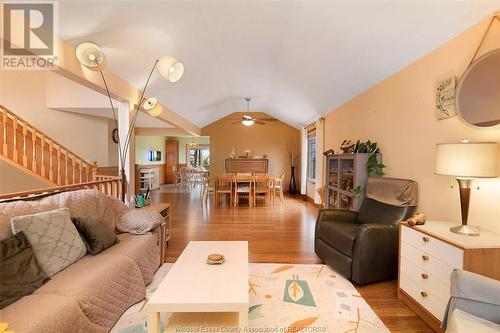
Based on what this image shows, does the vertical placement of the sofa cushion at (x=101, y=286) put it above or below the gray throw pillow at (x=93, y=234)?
below

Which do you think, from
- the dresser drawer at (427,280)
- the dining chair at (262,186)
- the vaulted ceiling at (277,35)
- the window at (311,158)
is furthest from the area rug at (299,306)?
the window at (311,158)

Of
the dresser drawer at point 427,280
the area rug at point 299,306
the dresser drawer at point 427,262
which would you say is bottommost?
the area rug at point 299,306

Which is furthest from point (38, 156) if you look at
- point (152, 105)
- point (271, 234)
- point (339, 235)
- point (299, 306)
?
point (339, 235)

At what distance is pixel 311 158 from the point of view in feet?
24.5

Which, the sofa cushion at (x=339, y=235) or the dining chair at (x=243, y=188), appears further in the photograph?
the dining chair at (x=243, y=188)

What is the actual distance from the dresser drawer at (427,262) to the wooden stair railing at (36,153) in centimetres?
475

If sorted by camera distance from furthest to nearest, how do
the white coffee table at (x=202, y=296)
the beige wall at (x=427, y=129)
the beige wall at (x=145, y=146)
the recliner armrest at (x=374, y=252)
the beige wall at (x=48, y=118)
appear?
the beige wall at (x=145, y=146) < the beige wall at (x=48, y=118) < the recliner armrest at (x=374, y=252) < the beige wall at (x=427, y=129) < the white coffee table at (x=202, y=296)

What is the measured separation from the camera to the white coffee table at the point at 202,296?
4.29 ft

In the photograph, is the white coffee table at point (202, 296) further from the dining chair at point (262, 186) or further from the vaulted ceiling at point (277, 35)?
the dining chair at point (262, 186)

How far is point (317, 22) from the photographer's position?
8.63 feet

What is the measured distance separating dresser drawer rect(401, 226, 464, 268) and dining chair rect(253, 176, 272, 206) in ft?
14.0

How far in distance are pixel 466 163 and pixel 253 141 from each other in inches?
298

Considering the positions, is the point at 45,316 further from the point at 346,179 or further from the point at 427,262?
the point at 346,179

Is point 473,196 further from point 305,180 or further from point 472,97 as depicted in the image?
point 305,180
